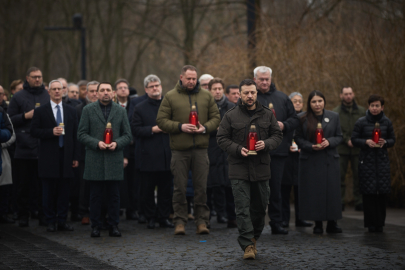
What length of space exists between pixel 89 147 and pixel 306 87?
6.66 m

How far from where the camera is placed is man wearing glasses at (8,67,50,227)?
10898 millimetres

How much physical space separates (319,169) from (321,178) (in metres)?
0.14

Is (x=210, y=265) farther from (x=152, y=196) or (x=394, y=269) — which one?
(x=152, y=196)

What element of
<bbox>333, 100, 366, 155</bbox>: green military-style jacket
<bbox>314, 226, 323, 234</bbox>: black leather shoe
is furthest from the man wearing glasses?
<bbox>333, 100, 366, 155</bbox>: green military-style jacket

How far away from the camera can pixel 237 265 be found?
7273 mm

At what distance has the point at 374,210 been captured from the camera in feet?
32.2

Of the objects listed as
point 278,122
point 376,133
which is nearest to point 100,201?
point 278,122

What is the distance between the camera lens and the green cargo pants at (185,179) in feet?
32.3

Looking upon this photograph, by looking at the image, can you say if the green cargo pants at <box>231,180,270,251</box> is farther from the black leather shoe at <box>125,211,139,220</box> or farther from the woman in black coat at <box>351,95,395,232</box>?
the black leather shoe at <box>125,211,139,220</box>

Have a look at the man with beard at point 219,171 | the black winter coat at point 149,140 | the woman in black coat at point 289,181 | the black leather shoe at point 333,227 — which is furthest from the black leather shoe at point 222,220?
the black leather shoe at point 333,227

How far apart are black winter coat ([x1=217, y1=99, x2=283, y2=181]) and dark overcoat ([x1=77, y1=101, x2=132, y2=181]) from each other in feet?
6.95

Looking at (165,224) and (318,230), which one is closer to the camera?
(318,230)

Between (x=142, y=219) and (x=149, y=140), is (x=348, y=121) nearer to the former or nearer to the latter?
(x=149, y=140)

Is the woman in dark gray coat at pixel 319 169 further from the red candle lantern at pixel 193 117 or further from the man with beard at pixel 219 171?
the red candle lantern at pixel 193 117
